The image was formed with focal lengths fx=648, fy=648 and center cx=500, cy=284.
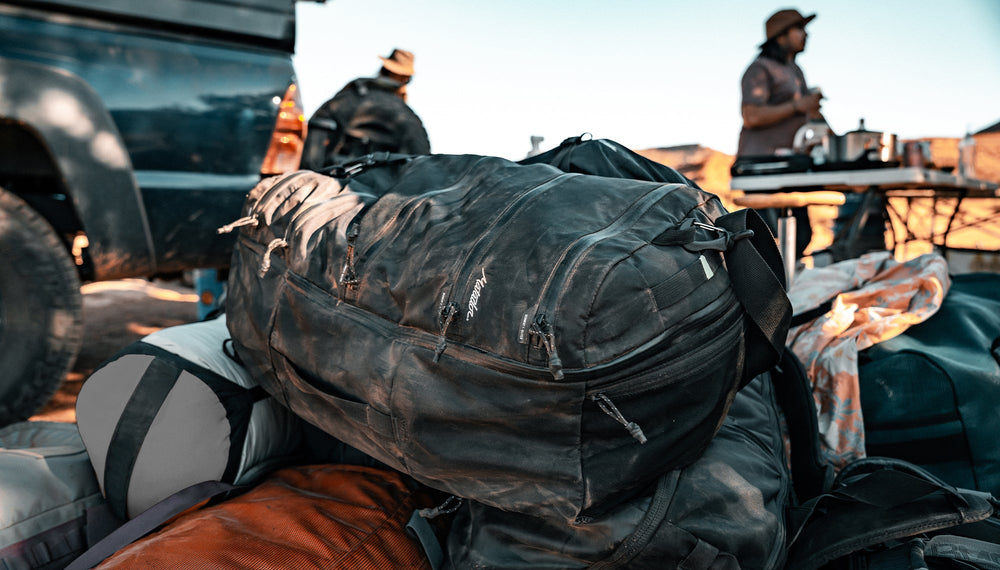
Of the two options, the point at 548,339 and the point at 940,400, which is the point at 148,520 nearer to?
the point at 548,339

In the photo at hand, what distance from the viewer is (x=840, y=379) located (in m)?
1.45

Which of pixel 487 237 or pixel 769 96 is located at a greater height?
pixel 769 96

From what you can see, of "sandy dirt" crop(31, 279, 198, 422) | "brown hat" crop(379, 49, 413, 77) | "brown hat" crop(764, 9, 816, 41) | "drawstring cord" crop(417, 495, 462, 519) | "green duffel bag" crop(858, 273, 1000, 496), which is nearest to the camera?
"drawstring cord" crop(417, 495, 462, 519)

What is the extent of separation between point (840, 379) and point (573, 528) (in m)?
0.85

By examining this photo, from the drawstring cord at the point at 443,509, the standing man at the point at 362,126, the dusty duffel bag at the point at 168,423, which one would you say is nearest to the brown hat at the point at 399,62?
the standing man at the point at 362,126

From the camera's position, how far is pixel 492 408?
88 centimetres

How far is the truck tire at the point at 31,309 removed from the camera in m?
2.05

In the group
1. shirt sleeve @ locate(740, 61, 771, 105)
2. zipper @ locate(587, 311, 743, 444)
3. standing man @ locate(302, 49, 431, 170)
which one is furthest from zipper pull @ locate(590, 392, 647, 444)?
shirt sleeve @ locate(740, 61, 771, 105)

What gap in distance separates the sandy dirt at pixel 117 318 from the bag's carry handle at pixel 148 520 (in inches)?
66.5

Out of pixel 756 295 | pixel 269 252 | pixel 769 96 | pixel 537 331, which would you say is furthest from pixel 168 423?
pixel 769 96

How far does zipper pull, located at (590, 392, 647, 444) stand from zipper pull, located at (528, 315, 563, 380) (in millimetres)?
58

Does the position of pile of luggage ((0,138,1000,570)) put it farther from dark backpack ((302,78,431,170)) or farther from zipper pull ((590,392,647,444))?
dark backpack ((302,78,431,170))

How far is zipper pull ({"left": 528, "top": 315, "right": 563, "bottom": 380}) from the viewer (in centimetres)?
81

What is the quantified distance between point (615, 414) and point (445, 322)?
265 millimetres
